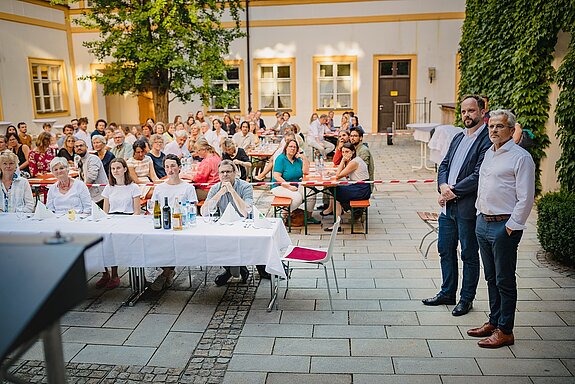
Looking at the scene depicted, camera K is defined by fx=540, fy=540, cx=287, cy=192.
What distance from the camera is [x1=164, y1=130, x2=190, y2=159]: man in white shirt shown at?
33.3ft

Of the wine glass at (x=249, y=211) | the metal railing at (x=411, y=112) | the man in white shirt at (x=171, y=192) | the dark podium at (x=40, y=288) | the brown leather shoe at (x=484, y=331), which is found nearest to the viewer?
the dark podium at (x=40, y=288)

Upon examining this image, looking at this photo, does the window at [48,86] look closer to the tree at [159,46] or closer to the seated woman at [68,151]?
the tree at [159,46]

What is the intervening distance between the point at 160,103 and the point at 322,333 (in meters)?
12.3

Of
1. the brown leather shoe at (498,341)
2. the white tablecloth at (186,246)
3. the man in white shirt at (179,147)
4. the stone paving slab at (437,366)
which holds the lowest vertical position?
the stone paving slab at (437,366)

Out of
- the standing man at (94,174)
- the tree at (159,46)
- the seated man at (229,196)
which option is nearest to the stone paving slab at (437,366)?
the seated man at (229,196)

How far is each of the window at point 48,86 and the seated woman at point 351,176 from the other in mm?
14202

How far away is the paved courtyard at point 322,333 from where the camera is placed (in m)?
4.05

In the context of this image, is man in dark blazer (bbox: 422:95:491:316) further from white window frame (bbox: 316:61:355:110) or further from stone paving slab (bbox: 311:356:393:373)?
white window frame (bbox: 316:61:355:110)

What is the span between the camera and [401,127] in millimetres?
20703

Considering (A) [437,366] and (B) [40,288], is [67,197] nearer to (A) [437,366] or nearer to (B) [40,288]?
(A) [437,366]

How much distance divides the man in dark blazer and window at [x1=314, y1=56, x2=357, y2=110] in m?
15.7

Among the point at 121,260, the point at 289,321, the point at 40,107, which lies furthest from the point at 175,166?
the point at 40,107

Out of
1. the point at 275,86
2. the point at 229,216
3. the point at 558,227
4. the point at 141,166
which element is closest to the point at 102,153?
the point at 141,166

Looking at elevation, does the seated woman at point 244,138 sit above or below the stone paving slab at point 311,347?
above
